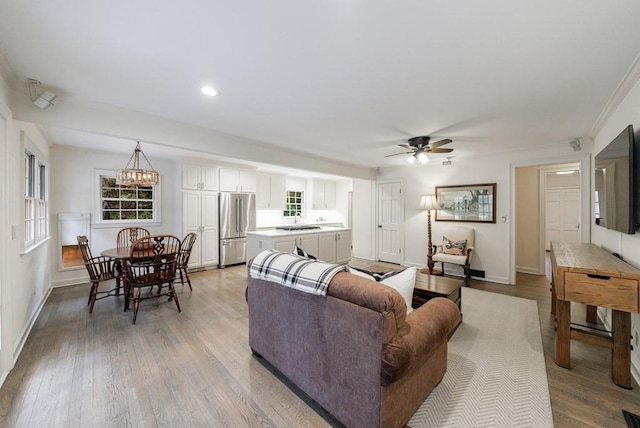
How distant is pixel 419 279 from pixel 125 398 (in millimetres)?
2949

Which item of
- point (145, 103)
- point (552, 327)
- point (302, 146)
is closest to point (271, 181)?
point (302, 146)

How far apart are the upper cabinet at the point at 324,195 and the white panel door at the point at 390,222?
217cm

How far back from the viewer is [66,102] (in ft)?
7.95

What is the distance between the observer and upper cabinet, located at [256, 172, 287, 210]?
6.39 meters

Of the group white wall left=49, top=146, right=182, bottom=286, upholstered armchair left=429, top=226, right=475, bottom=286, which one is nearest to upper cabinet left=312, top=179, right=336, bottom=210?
upholstered armchair left=429, top=226, right=475, bottom=286

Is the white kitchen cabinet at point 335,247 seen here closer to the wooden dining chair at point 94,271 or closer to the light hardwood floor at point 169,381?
the light hardwood floor at point 169,381

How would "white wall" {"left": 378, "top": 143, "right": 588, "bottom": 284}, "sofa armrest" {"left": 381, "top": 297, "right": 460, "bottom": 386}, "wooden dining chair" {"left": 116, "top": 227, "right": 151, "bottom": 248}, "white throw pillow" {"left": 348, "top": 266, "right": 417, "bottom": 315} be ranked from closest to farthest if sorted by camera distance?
"sofa armrest" {"left": 381, "top": 297, "right": 460, "bottom": 386} < "white throw pillow" {"left": 348, "top": 266, "right": 417, "bottom": 315} < "white wall" {"left": 378, "top": 143, "right": 588, "bottom": 284} < "wooden dining chair" {"left": 116, "top": 227, "right": 151, "bottom": 248}

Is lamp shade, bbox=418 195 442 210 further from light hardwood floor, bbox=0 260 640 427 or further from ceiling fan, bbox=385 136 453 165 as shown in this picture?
light hardwood floor, bbox=0 260 640 427

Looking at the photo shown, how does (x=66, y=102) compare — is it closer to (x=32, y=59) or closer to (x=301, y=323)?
(x=32, y=59)

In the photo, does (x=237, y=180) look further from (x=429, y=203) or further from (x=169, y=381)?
(x=169, y=381)

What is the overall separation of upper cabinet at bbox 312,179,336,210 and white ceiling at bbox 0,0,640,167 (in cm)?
485

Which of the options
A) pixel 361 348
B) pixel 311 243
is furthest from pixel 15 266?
pixel 311 243

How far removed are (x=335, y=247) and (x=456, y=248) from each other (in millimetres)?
2385

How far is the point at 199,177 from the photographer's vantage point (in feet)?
17.3
